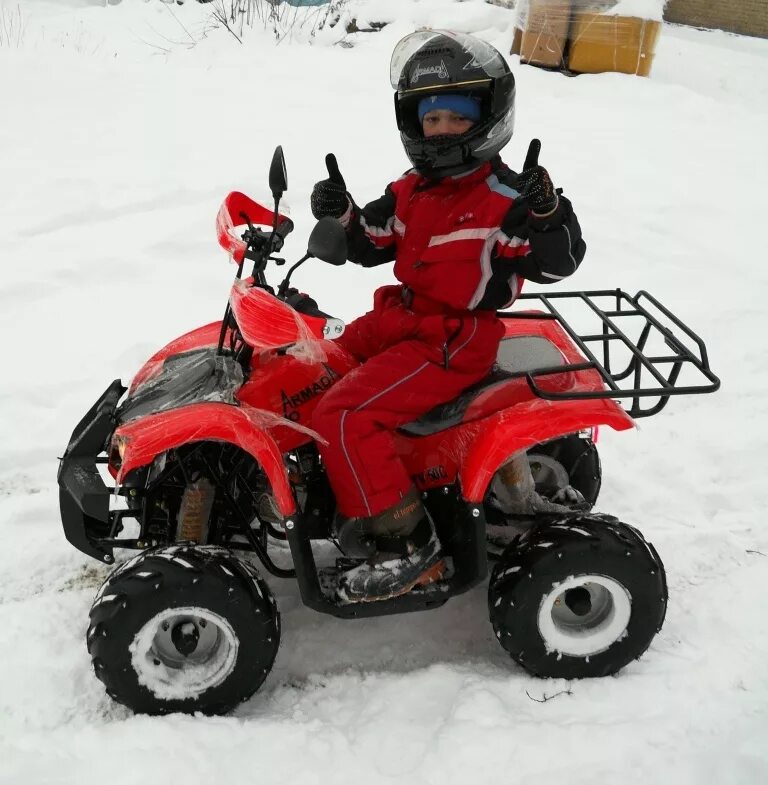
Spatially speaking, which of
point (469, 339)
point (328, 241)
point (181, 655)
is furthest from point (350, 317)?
point (328, 241)

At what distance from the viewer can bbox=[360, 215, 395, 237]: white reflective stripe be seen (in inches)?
114

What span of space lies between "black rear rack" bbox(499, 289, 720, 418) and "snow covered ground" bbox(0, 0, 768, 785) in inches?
14.0

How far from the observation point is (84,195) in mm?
6223

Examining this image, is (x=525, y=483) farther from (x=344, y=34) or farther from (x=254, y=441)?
(x=344, y=34)

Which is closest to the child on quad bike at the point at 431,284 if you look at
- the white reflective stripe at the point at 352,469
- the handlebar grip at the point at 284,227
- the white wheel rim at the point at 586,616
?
the white reflective stripe at the point at 352,469

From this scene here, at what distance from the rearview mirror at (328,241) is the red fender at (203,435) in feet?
1.94

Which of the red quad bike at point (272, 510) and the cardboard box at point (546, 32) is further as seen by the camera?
the cardboard box at point (546, 32)

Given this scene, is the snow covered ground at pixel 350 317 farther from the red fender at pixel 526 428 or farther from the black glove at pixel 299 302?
the black glove at pixel 299 302

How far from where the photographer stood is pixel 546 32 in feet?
27.6

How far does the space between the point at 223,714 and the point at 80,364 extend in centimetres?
256

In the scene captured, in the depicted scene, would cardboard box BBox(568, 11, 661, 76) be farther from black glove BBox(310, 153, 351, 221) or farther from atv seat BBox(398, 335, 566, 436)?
atv seat BBox(398, 335, 566, 436)

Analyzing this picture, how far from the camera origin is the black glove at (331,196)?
2.77 metres

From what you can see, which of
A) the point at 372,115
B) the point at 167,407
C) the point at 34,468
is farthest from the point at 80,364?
the point at 372,115

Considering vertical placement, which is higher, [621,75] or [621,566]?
[621,75]
